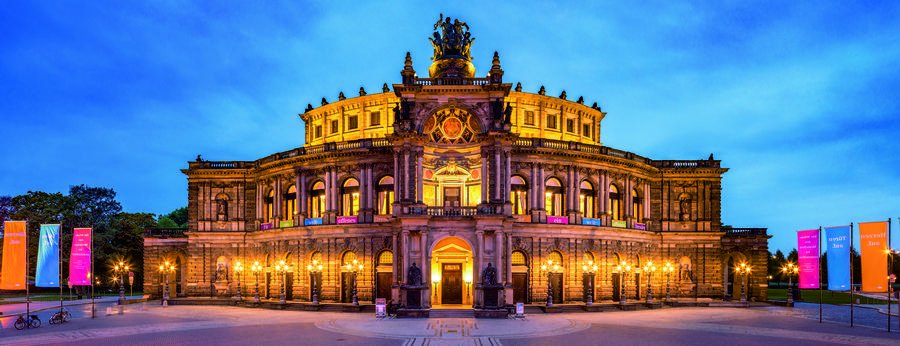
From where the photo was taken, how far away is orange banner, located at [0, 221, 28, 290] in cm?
3653

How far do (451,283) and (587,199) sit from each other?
49.4 ft

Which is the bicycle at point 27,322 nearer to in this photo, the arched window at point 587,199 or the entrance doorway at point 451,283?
the entrance doorway at point 451,283

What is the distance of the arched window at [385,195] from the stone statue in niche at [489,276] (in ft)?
41.9

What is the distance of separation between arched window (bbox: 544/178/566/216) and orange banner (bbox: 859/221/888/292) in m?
23.0

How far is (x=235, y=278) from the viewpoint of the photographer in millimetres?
63031

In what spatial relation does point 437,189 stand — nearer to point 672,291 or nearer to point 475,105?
point 475,105

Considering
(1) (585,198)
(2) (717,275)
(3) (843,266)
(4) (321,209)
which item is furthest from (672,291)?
(4) (321,209)

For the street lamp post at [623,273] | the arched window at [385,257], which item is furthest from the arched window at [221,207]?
the street lamp post at [623,273]

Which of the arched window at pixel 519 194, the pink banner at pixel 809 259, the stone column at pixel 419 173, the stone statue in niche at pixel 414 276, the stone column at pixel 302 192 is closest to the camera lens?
the pink banner at pixel 809 259

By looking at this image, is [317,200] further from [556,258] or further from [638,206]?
[638,206]

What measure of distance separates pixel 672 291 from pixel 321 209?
112 feet

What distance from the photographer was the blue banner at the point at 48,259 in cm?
3775

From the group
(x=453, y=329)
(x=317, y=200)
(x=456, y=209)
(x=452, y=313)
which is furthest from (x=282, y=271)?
(x=453, y=329)

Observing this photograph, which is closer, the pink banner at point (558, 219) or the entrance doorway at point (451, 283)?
the entrance doorway at point (451, 283)
